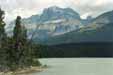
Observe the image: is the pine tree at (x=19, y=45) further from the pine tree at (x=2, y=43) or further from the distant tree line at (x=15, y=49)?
the pine tree at (x=2, y=43)

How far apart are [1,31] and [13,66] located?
41.1 ft

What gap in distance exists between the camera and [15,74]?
88.9m

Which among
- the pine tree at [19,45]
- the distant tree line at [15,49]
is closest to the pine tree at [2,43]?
the distant tree line at [15,49]

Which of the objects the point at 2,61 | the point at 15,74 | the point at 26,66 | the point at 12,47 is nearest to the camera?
the point at 15,74

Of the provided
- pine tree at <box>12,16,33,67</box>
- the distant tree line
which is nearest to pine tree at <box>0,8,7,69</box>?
the distant tree line

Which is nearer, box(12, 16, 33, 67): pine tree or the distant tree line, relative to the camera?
the distant tree line

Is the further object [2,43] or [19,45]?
[19,45]

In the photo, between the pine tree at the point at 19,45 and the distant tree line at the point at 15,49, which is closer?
the distant tree line at the point at 15,49

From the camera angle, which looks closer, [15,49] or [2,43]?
[2,43]

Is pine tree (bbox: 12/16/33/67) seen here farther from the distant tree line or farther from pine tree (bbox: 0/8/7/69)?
pine tree (bbox: 0/8/7/69)

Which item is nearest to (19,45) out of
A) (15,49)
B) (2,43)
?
(15,49)

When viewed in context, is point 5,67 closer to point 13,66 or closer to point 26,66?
point 13,66

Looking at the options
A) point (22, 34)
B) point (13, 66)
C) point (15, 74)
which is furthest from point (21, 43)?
point (15, 74)

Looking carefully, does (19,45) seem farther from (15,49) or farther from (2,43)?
(2,43)
